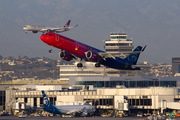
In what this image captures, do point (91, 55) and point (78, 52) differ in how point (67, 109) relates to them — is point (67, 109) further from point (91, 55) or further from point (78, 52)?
point (78, 52)

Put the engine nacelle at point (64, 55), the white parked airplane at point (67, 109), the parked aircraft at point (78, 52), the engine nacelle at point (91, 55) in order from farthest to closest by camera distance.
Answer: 1. the white parked airplane at point (67, 109)
2. the engine nacelle at point (64, 55)
3. the engine nacelle at point (91, 55)
4. the parked aircraft at point (78, 52)

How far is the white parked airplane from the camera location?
125 meters

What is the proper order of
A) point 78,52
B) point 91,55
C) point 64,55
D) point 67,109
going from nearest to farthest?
point 78,52, point 91,55, point 64,55, point 67,109

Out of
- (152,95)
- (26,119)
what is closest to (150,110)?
(152,95)

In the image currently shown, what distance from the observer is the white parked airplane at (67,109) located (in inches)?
4909

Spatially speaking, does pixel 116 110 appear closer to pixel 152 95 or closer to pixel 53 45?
pixel 152 95

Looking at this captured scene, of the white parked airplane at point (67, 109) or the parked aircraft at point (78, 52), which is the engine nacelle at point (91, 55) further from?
the white parked airplane at point (67, 109)

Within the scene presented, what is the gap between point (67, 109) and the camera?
415 ft

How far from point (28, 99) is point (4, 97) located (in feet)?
37.9

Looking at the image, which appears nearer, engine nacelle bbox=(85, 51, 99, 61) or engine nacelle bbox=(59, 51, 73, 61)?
engine nacelle bbox=(85, 51, 99, 61)

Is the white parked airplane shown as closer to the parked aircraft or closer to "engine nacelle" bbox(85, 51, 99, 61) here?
the parked aircraft

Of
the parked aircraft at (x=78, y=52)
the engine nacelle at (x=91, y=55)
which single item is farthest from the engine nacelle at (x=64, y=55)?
the engine nacelle at (x=91, y=55)

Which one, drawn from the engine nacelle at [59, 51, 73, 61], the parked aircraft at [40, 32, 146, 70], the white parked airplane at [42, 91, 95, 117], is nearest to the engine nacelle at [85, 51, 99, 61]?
the parked aircraft at [40, 32, 146, 70]

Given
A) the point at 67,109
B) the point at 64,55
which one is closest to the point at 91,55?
the point at 64,55
